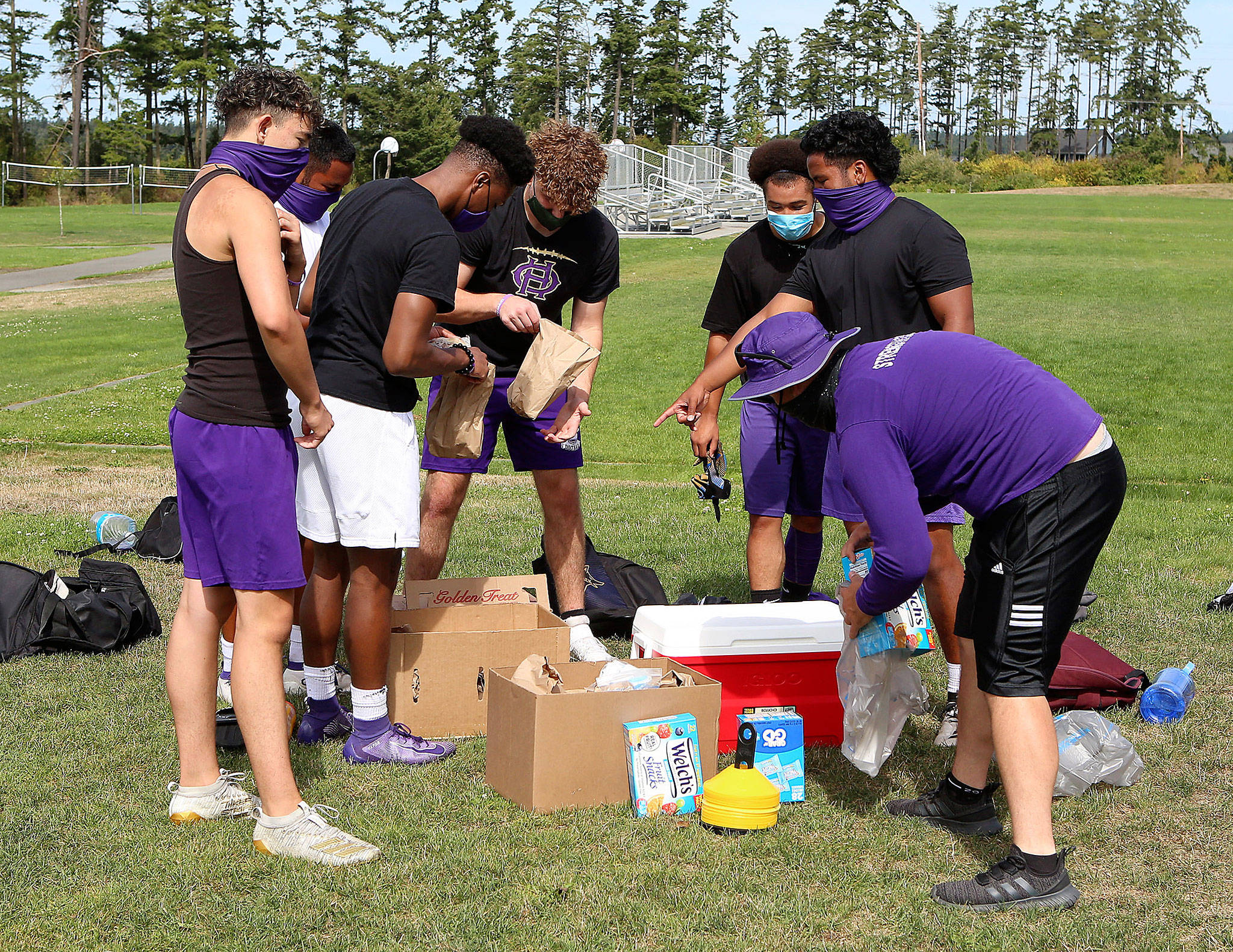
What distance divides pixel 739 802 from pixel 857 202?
227cm

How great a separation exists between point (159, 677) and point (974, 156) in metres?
81.1

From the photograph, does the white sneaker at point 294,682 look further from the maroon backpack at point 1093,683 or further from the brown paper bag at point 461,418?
the maroon backpack at point 1093,683

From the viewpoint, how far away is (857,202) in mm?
4207

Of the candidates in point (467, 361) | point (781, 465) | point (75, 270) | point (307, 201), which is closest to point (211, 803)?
point (467, 361)

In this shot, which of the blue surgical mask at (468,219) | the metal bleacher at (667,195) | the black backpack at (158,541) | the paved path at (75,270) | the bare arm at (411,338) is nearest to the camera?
the bare arm at (411,338)

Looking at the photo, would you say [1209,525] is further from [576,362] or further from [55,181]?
[55,181]

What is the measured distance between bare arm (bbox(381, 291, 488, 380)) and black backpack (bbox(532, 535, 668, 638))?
5.91 feet

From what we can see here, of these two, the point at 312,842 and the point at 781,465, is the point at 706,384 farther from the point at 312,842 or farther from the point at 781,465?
the point at 312,842

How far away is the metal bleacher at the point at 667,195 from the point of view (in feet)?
121

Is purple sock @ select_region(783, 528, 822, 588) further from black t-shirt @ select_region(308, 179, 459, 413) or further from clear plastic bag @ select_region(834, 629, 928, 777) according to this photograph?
black t-shirt @ select_region(308, 179, 459, 413)

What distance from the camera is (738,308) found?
5.53m

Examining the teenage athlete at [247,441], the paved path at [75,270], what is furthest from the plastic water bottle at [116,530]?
the paved path at [75,270]

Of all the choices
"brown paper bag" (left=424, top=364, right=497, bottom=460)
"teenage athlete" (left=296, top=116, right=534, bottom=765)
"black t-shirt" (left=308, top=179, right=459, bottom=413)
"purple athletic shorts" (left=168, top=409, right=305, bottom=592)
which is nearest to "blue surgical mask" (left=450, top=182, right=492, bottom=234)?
"teenage athlete" (left=296, top=116, right=534, bottom=765)

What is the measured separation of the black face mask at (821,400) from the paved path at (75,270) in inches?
1063
